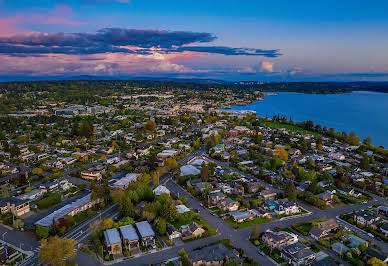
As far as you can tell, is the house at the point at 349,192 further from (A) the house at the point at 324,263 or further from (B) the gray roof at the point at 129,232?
(B) the gray roof at the point at 129,232

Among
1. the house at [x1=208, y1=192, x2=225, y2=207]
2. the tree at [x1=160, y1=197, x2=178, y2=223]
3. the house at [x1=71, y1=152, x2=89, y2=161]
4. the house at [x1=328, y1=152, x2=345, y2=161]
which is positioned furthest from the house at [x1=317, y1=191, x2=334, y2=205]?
the house at [x1=71, y1=152, x2=89, y2=161]

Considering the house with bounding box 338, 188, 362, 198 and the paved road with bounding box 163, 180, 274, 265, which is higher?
the house with bounding box 338, 188, 362, 198

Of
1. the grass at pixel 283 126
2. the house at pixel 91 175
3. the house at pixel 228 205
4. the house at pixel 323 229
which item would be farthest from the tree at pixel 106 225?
the grass at pixel 283 126

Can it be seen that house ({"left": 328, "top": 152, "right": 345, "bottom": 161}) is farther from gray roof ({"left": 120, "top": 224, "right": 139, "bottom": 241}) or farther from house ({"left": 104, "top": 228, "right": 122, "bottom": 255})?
house ({"left": 104, "top": 228, "right": 122, "bottom": 255})

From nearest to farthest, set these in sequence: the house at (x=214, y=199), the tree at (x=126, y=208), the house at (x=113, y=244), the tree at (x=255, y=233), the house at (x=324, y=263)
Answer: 1. the house at (x=324, y=263)
2. the house at (x=113, y=244)
3. the tree at (x=255, y=233)
4. the tree at (x=126, y=208)
5. the house at (x=214, y=199)

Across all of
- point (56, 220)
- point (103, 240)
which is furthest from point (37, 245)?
point (103, 240)

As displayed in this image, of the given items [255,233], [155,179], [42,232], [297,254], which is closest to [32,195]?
[42,232]
